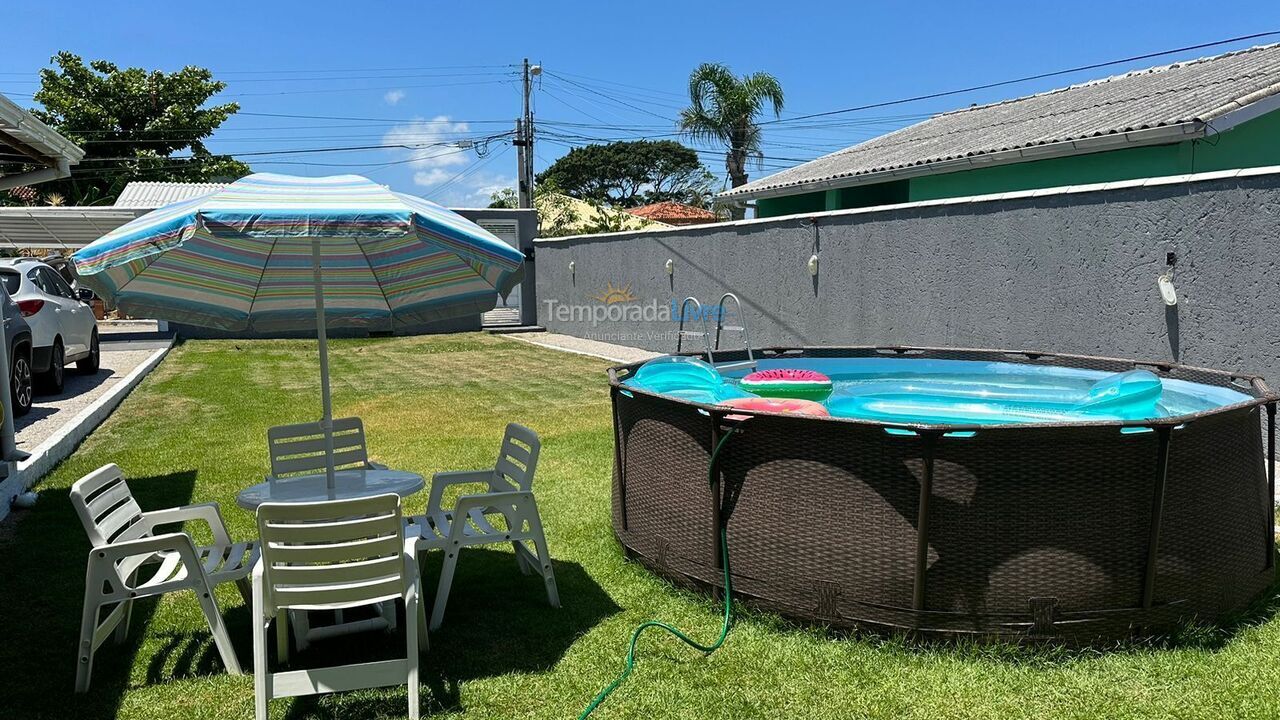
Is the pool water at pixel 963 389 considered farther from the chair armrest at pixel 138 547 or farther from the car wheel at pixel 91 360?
the car wheel at pixel 91 360

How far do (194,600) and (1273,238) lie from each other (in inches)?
315

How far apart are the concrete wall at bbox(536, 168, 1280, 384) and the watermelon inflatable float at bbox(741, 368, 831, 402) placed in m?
3.30

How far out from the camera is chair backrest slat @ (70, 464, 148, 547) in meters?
3.92

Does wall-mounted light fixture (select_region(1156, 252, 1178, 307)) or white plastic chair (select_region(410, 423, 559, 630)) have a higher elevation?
wall-mounted light fixture (select_region(1156, 252, 1178, 307))

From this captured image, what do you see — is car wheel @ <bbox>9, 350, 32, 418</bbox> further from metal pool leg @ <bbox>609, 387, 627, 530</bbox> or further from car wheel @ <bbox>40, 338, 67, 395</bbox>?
metal pool leg @ <bbox>609, 387, 627, 530</bbox>

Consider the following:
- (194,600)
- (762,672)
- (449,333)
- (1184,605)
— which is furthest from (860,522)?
(449,333)

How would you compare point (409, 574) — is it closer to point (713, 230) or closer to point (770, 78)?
point (713, 230)

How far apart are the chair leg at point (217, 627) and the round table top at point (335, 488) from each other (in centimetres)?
53

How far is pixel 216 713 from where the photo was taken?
3602 millimetres

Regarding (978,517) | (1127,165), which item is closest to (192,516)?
(978,517)

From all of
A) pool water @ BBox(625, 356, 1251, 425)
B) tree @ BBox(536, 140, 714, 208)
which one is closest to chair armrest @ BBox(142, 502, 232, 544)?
pool water @ BBox(625, 356, 1251, 425)

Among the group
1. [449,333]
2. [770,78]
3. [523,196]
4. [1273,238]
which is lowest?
[449,333]

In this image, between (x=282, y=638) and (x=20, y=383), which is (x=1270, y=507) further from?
(x=20, y=383)

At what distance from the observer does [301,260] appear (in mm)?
5547
